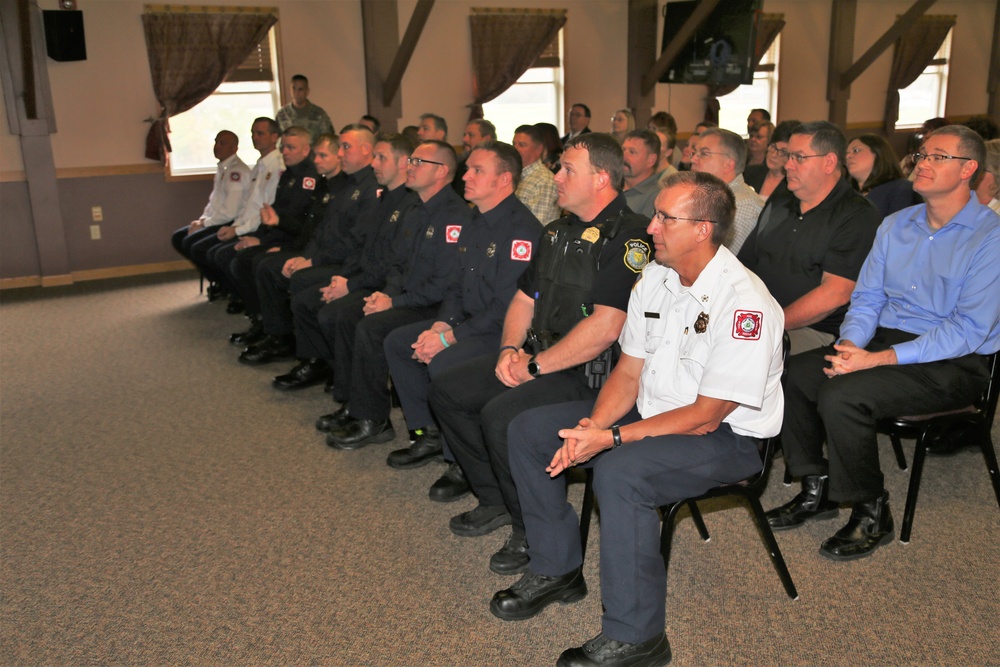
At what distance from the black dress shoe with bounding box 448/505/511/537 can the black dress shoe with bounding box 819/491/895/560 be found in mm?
1052

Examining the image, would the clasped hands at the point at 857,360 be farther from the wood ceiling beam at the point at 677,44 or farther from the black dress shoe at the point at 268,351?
the wood ceiling beam at the point at 677,44

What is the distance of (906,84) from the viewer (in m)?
12.1

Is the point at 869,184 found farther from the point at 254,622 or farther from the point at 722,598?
the point at 254,622

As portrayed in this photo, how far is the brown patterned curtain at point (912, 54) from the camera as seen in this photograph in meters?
11.9

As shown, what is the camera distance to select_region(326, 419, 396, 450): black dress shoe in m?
3.66

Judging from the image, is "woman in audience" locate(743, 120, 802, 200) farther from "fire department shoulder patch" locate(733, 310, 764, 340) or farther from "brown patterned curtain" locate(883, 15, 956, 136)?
"brown patterned curtain" locate(883, 15, 956, 136)

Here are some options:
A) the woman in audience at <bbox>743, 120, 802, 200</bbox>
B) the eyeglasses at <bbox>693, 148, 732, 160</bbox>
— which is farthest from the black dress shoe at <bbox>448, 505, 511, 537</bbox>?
the eyeglasses at <bbox>693, 148, 732, 160</bbox>

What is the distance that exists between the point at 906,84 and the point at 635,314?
1175cm

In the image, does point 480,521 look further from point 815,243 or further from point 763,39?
point 763,39

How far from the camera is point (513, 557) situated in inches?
104

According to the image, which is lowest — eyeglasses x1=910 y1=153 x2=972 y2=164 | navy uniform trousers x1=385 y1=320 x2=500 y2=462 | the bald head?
navy uniform trousers x1=385 y1=320 x2=500 y2=462

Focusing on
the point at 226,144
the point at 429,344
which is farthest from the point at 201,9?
the point at 429,344

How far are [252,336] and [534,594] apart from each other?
3.44m

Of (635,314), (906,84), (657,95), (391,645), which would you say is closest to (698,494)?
(635,314)
